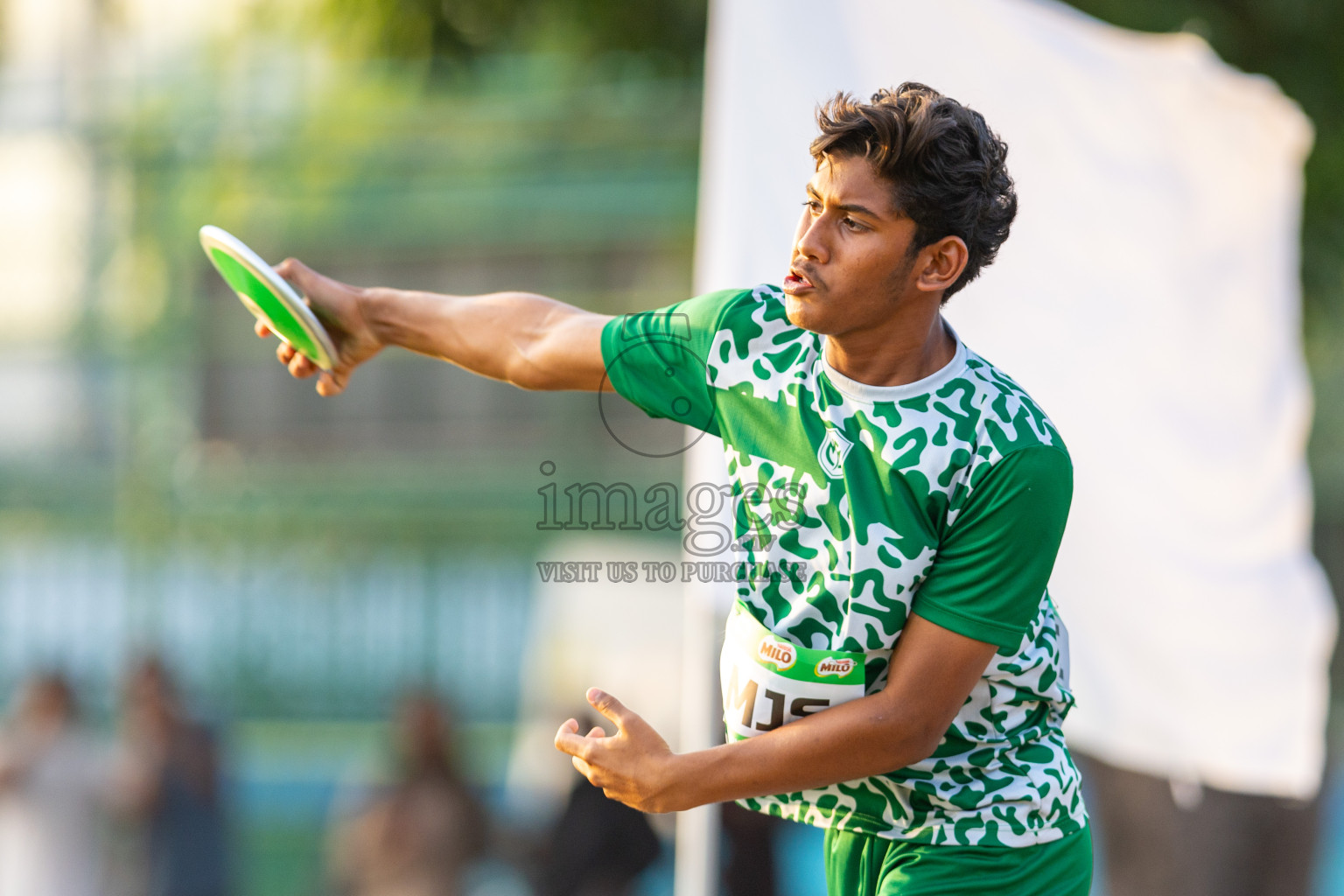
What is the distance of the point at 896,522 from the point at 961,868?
59 cm

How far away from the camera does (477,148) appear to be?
40.9ft

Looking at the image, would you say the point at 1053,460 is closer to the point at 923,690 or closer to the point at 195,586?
the point at 923,690

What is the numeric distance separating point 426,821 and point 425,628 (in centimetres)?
418

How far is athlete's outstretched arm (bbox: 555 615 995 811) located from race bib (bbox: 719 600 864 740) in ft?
0.16

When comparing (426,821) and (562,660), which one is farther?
(562,660)

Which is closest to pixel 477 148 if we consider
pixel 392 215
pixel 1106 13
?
pixel 392 215

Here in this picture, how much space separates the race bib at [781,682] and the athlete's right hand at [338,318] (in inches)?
39.2

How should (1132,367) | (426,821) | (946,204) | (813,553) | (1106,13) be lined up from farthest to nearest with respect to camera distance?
(426,821) → (1106,13) → (1132,367) → (813,553) → (946,204)

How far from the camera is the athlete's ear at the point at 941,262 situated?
6.86 feet

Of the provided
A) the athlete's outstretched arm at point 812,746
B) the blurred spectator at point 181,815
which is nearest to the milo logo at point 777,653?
the athlete's outstretched arm at point 812,746

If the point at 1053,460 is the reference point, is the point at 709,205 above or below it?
above

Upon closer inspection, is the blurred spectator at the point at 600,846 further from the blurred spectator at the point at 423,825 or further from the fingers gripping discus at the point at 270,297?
the fingers gripping discus at the point at 270,297

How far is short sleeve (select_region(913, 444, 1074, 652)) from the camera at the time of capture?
206 centimetres

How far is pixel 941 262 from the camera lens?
211 centimetres
